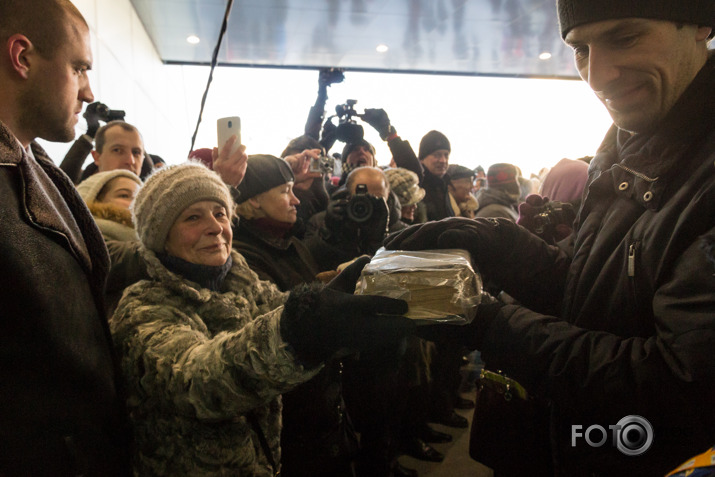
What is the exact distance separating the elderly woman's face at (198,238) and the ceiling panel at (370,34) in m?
4.64

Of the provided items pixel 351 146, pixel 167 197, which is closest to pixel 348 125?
pixel 351 146

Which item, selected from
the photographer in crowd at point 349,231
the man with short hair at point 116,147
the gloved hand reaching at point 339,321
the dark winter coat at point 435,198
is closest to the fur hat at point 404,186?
the dark winter coat at point 435,198

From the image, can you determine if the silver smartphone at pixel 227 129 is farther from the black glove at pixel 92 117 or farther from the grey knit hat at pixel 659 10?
the grey knit hat at pixel 659 10

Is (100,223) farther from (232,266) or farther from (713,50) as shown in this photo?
(713,50)

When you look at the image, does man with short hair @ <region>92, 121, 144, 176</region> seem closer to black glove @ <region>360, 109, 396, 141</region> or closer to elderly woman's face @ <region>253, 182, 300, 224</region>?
elderly woman's face @ <region>253, 182, 300, 224</region>

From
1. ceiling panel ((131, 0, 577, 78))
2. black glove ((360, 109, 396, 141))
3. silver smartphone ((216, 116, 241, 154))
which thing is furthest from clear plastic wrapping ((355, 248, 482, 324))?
ceiling panel ((131, 0, 577, 78))

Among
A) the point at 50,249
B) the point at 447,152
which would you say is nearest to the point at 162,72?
the point at 447,152

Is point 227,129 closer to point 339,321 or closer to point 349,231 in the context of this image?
point 349,231

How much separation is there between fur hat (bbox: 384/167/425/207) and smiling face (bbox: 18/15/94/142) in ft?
7.02

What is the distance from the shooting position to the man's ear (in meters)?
0.87

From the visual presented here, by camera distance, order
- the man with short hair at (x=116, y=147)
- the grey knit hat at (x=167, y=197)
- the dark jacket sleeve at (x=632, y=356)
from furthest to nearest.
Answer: the man with short hair at (x=116, y=147) → the grey knit hat at (x=167, y=197) → the dark jacket sleeve at (x=632, y=356)

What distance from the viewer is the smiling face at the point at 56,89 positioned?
0.90 metres

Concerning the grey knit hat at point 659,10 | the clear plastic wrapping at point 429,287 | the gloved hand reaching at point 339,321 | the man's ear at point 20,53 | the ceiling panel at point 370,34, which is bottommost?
the gloved hand reaching at point 339,321

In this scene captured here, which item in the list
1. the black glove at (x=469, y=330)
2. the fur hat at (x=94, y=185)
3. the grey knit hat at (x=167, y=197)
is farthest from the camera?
the fur hat at (x=94, y=185)
